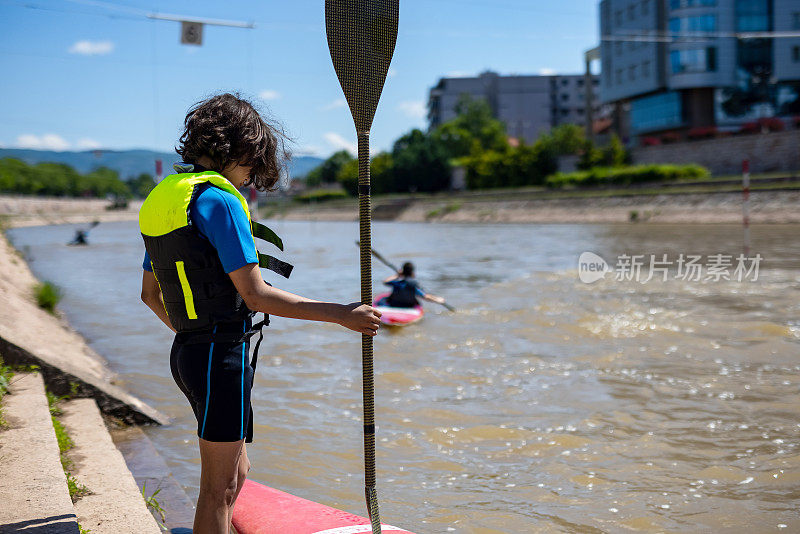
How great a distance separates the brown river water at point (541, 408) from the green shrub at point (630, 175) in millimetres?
26819

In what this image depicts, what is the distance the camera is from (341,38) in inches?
100

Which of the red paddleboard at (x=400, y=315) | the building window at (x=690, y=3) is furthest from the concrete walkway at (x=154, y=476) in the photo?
the building window at (x=690, y=3)

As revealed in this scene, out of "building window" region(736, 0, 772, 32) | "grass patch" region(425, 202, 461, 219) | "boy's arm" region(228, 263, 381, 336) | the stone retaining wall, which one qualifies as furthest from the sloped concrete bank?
"building window" region(736, 0, 772, 32)

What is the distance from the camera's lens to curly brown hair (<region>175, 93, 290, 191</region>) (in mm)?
2242

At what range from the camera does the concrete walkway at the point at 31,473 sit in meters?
2.65

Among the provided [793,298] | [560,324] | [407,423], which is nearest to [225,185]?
[407,423]

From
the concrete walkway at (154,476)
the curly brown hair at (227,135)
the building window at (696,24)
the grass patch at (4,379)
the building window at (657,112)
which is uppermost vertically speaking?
the building window at (696,24)

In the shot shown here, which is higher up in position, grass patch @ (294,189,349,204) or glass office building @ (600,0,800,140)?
glass office building @ (600,0,800,140)

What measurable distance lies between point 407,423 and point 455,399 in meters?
0.90

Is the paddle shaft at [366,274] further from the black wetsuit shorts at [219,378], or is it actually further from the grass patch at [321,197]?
the grass patch at [321,197]

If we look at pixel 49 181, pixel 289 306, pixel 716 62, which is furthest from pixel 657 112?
pixel 49 181

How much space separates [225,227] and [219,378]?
46 centimetres

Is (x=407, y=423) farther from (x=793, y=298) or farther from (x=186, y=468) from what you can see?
(x=793, y=298)

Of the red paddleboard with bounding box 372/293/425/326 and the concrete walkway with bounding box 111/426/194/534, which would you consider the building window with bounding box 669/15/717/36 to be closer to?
the red paddleboard with bounding box 372/293/425/326
